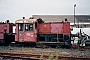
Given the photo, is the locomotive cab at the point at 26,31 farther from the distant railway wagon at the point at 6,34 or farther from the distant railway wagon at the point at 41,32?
the distant railway wagon at the point at 6,34

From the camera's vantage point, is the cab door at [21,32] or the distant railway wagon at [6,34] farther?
the distant railway wagon at [6,34]

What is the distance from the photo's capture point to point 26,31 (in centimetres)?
1444

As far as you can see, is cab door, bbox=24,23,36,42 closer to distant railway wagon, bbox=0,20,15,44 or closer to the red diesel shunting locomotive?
the red diesel shunting locomotive

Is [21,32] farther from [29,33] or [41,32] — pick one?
[41,32]

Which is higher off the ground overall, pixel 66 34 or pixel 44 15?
pixel 44 15

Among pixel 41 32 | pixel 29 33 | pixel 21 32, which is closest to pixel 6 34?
pixel 21 32

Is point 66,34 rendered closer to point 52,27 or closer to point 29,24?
point 52,27

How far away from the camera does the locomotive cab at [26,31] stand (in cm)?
1427

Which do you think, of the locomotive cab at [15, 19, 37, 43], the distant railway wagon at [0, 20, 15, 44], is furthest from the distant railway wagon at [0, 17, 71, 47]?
the distant railway wagon at [0, 20, 15, 44]

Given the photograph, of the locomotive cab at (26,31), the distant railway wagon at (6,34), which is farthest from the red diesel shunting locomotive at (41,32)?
the distant railway wagon at (6,34)

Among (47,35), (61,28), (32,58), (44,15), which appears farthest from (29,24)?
(44,15)

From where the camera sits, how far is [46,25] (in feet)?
48.6

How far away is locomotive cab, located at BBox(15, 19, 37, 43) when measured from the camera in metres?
14.3

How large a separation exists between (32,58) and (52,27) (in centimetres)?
612
